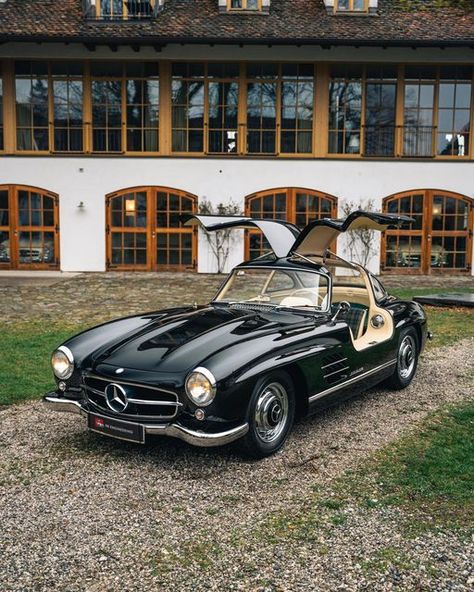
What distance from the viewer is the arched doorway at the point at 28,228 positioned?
64.5ft

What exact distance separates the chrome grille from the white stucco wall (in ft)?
50.9

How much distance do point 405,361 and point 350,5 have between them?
16.1 m

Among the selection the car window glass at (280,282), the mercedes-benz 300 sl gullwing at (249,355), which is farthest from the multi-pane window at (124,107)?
the car window glass at (280,282)

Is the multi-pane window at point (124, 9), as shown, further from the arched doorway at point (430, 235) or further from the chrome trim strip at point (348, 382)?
the chrome trim strip at point (348, 382)

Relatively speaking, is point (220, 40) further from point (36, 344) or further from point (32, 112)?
point (36, 344)

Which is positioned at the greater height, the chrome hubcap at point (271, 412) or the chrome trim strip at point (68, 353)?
the chrome trim strip at point (68, 353)

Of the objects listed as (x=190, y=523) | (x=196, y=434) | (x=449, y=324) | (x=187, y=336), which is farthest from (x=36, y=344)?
(x=449, y=324)

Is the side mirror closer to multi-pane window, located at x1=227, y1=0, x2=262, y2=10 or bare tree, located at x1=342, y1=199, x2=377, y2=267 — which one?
bare tree, located at x1=342, y1=199, x2=377, y2=267

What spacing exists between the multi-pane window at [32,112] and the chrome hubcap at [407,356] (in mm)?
15576

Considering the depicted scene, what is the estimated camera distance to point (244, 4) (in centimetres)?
1989

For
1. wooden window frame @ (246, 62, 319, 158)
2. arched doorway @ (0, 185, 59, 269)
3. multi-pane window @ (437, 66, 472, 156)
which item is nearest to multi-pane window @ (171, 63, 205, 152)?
wooden window frame @ (246, 62, 319, 158)

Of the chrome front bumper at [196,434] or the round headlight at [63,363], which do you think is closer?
the chrome front bumper at [196,434]

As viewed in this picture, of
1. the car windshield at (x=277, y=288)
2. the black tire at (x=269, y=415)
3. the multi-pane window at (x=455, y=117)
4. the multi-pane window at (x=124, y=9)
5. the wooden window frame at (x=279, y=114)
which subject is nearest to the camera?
the black tire at (x=269, y=415)

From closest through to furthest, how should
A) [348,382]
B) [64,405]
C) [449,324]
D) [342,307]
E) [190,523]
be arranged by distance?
1. [190,523]
2. [64,405]
3. [348,382]
4. [342,307]
5. [449,324]
